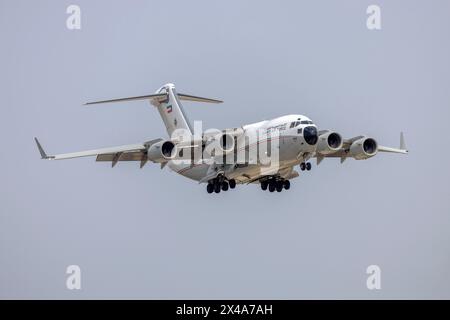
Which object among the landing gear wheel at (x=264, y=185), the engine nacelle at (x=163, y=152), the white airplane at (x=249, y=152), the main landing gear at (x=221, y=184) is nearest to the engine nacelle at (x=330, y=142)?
the white airplane at (x=249, y=152)

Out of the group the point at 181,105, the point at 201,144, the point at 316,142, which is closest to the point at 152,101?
the point at 181,105

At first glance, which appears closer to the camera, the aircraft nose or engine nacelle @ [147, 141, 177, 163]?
the aircraft nose

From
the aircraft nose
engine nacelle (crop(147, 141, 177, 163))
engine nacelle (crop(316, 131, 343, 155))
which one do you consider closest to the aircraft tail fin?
engine nacelle (crop(147, 141, 177, 163))

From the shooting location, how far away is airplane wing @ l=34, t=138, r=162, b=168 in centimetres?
4578

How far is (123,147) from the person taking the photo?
151ft

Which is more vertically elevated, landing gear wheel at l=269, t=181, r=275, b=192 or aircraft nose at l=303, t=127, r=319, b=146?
aircraft nose at l=303, t=127, r=319, b=146

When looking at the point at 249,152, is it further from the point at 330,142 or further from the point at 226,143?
the point at 330,142

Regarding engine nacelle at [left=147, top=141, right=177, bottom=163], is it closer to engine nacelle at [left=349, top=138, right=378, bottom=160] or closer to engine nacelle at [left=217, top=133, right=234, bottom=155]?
engine nacelle at [left=217, top=133, right=234, bottom=155]

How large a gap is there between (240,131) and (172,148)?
→ 2.50 meters

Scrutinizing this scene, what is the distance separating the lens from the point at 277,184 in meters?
47.5

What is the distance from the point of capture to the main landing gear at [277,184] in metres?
47.5
